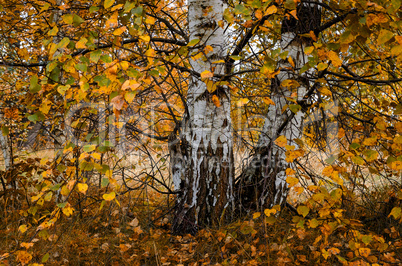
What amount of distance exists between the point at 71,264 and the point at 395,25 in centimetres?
276

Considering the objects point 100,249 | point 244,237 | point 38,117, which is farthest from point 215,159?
point 38,117

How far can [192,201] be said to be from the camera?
2600mm

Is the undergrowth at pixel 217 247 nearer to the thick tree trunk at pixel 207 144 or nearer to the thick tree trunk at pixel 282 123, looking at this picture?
the thick tree trunk at pixel 207 144

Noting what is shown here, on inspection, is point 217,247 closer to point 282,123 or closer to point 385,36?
point 282,123

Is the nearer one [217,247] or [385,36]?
[385,36]

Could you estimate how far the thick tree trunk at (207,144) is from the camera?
2.54m

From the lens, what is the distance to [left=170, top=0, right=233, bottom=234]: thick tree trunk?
254 cm

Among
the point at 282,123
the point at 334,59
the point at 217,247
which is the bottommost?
the point at 217,247

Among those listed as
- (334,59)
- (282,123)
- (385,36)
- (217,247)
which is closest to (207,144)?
(282,123)

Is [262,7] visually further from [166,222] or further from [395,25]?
[166,222]

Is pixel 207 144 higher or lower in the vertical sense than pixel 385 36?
lower

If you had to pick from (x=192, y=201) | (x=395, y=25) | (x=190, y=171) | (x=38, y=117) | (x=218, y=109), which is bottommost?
(x=192, y=201)

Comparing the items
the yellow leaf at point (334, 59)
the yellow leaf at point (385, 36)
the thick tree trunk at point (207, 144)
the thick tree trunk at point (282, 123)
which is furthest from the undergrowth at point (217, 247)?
the yellow leaf at point (385, 36)

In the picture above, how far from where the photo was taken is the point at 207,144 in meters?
2.54
